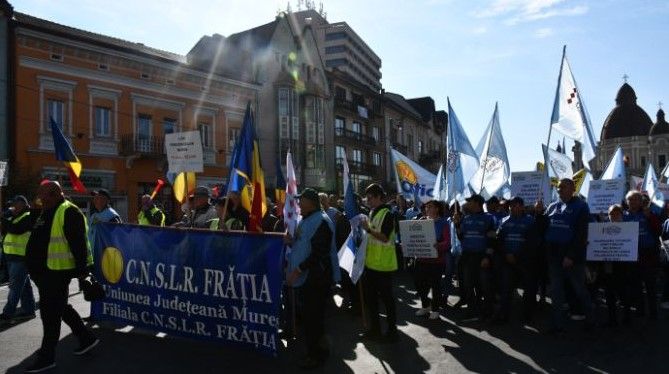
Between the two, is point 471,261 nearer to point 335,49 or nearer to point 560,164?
point 560,164

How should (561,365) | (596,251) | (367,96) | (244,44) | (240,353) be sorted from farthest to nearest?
(367,96) → (244,44) → (596,251) → (240,353) → (561,365)

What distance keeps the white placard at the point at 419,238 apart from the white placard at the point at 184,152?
311cm

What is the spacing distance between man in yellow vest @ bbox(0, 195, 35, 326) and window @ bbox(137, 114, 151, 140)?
19445mm

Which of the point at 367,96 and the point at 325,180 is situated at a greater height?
the point at 367,96

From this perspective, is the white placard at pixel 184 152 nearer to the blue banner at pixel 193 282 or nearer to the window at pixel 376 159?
the blue banner at pixel 193 282

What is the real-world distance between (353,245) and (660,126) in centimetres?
11186

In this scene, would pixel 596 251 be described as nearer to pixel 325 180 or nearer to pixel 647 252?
pixel 647 252

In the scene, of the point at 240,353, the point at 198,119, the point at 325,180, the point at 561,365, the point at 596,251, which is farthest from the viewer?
the point at 325,180

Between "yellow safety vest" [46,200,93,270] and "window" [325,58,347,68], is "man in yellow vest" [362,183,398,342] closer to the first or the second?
"yellow safety vest" [46,200,93,270]

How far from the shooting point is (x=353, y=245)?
25.5 feet

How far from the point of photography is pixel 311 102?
41375mm

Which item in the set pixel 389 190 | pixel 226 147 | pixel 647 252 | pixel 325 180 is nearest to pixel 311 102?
pixel 325 180

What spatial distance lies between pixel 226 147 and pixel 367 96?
75.6 feet

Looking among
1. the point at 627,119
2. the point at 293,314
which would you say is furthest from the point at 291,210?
the point at 627,119
